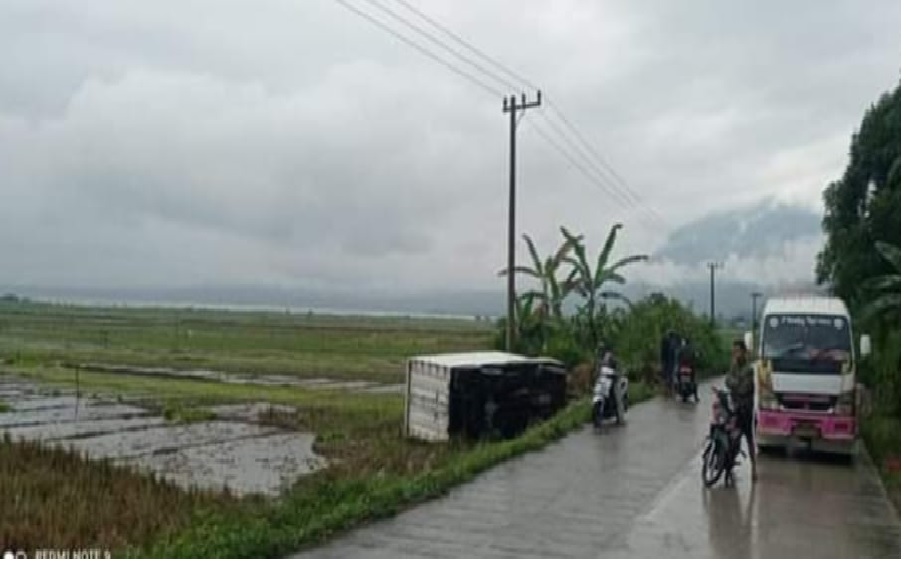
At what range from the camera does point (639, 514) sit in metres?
11.1

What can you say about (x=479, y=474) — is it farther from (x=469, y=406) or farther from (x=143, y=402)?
(x=143, y=402)

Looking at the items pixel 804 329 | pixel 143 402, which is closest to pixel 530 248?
pixel 143 402

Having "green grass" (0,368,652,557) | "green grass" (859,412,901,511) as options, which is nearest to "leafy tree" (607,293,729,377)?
"green grass" (0,368,652,557)

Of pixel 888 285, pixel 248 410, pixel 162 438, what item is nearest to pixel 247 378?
pixel 248 410

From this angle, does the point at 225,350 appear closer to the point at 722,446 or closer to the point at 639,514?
the point at 722,446

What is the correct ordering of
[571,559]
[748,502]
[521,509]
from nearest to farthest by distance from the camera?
[571,559] < [521,509] < [748,502]

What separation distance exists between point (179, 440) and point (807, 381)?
38.0 feet

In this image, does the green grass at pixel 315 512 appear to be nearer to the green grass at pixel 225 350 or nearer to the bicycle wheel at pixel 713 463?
the bicycle wheel at pixel 713 463

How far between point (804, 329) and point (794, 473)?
266 centimetres

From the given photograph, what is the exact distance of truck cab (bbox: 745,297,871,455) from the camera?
15727 millimetres

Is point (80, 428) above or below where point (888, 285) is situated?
below

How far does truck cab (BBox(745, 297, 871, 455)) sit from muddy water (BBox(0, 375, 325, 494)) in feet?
23.2

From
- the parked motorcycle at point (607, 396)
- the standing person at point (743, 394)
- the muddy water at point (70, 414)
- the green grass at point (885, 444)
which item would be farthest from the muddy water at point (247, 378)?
the standing person at point (743, 394)

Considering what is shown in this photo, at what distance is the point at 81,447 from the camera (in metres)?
18.1
